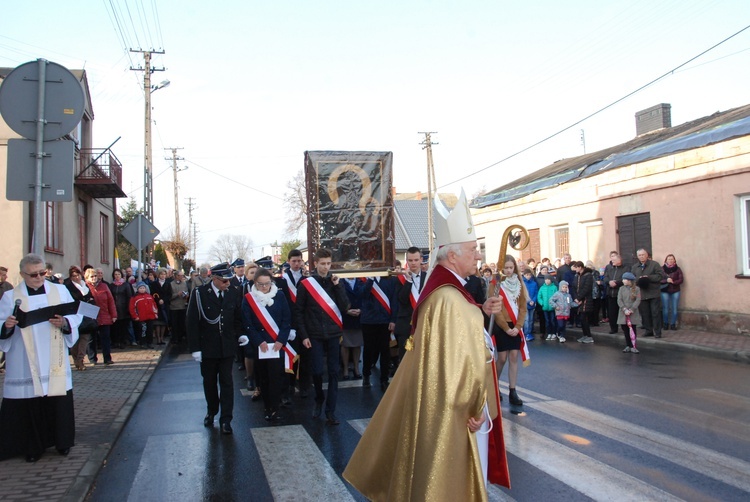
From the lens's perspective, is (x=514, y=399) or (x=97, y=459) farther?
(x=514, y=399)

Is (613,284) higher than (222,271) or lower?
lower

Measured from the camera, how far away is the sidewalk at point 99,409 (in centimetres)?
514

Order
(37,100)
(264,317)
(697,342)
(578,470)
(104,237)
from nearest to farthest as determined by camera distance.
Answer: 1. (578,470)
2. (37,100)
3. (264,317)
4. (697,342)
5. (104,237)

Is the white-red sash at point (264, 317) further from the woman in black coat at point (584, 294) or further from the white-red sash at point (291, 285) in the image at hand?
the woman in black coat at point (584, 294)

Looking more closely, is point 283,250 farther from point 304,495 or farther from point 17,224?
point 304,495

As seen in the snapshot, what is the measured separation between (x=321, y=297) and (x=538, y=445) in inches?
116

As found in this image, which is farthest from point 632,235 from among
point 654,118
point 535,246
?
point 654,118

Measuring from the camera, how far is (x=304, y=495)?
16.1ft

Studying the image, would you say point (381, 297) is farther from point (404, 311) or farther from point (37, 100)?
point (37, 100)

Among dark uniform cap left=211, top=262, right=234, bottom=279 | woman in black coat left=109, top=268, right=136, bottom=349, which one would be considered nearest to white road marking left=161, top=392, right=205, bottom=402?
dark uniform cap left=211, top=262, right=234, bottom=279

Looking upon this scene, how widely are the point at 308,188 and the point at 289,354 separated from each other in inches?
141

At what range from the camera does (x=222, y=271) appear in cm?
733

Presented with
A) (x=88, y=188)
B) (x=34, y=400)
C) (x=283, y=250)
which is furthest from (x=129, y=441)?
(x=283, y=250)

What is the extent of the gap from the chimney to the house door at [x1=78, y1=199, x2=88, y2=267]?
20.7 metres
